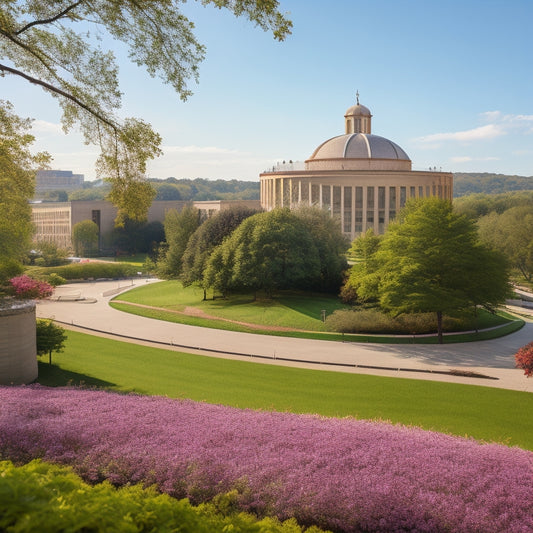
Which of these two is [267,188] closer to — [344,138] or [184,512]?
[344,138]

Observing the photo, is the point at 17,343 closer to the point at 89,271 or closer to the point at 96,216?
the point at 89,271

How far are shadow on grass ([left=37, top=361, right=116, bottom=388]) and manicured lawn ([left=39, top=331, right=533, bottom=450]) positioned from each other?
4cm

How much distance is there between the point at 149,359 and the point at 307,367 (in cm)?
781

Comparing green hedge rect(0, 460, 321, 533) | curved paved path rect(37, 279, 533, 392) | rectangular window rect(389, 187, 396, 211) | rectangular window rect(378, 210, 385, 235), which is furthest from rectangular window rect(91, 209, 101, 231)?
green hedge rect(0, 460, 321, 533)

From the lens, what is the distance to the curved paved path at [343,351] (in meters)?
26.1

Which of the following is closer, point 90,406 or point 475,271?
point 90,406

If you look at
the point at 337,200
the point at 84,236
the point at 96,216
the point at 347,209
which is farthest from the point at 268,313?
the point at 96,216

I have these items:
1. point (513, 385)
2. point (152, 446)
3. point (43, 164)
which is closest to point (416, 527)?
point (152, 446)

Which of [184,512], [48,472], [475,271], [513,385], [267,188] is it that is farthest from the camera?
[267,188]

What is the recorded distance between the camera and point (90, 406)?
1150 cm

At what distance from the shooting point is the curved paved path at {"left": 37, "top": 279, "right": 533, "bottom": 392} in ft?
85.6

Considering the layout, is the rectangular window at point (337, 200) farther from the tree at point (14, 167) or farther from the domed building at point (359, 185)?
the tree at point (14, 167)

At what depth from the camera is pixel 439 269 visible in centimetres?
3291

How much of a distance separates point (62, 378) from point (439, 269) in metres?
21.9
